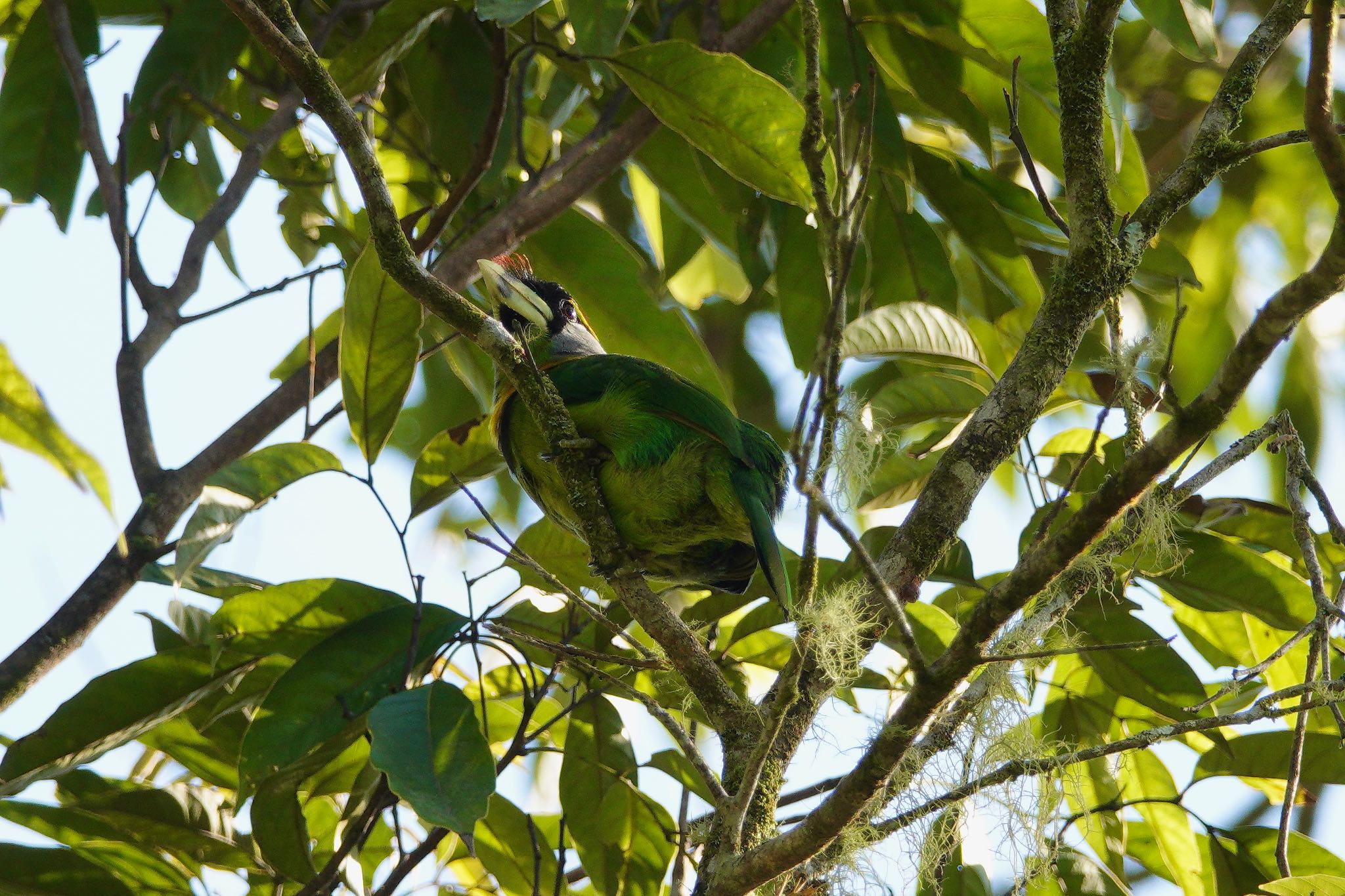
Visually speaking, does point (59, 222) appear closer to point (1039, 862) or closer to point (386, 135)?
point (386, 135)

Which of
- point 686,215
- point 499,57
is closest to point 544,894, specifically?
point 686,215

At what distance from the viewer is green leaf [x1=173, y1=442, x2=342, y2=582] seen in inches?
76.7

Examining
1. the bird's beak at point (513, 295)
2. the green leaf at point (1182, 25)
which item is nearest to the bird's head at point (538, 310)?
the bird's beak at point (513, 295)

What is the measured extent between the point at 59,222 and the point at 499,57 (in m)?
1.27

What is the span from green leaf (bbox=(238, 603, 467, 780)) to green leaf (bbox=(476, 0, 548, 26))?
107 cm

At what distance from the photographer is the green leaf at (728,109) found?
228cm

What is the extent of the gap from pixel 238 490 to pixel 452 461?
20.0 inches

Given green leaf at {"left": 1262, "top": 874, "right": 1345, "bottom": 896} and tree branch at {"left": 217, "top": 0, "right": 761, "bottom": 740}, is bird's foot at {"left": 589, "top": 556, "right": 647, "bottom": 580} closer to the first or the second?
tree branch at {"left": 217, "top": 0, "right": 761, "bottom": 740}

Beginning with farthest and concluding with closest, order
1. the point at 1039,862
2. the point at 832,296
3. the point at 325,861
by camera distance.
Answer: the point at 325,861, the point at 1039,862, the point at 832,296

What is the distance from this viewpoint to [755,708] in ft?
5.81

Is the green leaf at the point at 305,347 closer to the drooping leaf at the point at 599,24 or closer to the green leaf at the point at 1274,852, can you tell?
the drooping leaf at the point at 599,24

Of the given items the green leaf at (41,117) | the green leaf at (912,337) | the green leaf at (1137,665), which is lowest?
the green leaf at (1137,665)

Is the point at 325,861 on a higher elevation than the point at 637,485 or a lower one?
lower

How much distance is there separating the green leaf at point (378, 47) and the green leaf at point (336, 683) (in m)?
1.19
